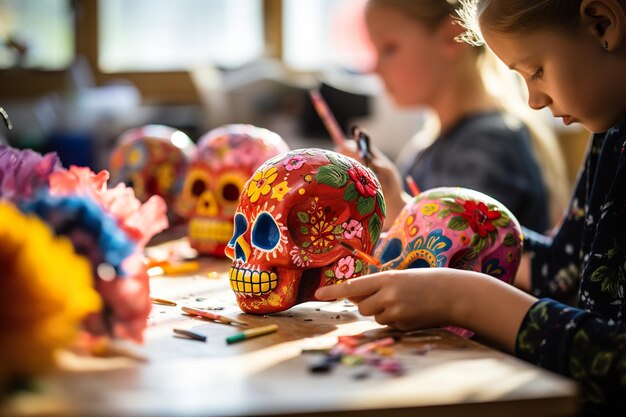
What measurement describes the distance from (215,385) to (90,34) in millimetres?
4425

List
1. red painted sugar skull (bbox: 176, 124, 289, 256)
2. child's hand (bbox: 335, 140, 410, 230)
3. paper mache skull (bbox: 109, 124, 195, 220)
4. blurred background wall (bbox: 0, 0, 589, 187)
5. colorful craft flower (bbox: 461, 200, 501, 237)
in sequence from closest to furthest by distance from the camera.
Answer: colorful craft flower (bbox: 461, 200, 501, 237), child's hand (bbox: 335, 140, 410, 230), red painted sugar skull (bbox: 176, 124, 289, 256), paper mache skull (bbox: 109, 124, 195, 220), blurred background wall (bbox: 0, 0, 589, 187)

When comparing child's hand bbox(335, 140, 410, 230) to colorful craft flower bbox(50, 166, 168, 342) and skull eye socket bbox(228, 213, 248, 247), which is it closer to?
skull eye socket bbox(228, 213, 248, 247)

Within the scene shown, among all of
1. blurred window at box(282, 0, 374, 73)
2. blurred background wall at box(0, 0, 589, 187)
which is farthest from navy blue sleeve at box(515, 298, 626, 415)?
blurred window at box(282, 0, 374, 73)

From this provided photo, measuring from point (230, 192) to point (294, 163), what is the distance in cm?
49

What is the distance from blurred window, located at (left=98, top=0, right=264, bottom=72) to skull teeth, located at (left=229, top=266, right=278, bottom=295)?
393cm

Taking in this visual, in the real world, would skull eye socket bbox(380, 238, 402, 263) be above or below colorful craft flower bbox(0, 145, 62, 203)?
below

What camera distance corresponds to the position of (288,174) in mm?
907

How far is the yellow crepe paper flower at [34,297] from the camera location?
527 millimetres

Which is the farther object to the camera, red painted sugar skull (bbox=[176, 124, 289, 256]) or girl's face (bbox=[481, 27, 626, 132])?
red painted sugar skull (bbox=[176, 124, 289, 256])

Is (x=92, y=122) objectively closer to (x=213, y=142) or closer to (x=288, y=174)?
(x=213, y=142)

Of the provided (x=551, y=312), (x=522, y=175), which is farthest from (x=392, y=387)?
(x=522, y=175)

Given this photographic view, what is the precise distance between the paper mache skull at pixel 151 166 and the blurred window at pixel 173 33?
3.27 meters

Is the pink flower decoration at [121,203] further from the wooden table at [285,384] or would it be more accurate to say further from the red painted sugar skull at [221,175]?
the red painted sugar skull at [221,175]

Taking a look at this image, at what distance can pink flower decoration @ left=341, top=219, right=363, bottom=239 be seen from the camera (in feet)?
2.97
